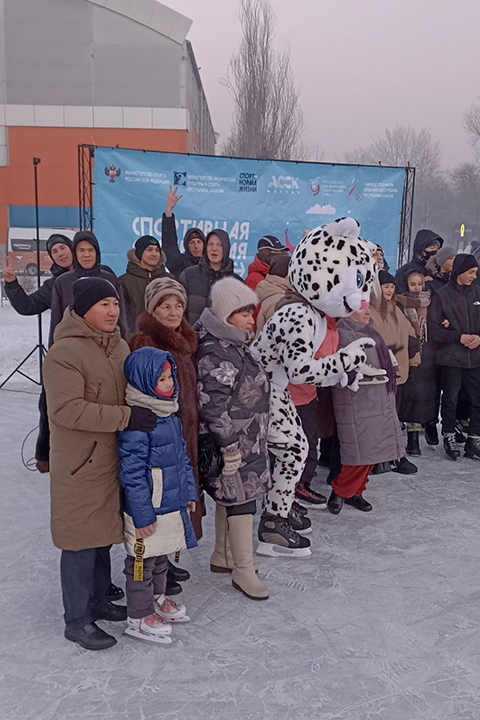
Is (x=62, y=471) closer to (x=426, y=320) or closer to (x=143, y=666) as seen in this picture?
(x=143, y=666)

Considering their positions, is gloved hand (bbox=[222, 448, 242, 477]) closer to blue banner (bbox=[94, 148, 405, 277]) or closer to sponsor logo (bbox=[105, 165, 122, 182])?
blue banner (bbox=[94, 148, 405, 277])

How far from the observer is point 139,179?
6883mm

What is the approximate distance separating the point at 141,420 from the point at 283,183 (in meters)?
5.64

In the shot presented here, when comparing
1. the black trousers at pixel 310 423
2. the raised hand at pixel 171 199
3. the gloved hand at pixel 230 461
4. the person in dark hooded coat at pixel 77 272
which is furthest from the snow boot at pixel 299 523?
the raised hand at pixel 171 199

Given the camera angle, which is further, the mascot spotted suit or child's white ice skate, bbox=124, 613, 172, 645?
the mascot spotted suit

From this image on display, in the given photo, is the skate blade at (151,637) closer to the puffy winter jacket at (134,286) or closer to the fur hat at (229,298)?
the fur hat at (229,298)

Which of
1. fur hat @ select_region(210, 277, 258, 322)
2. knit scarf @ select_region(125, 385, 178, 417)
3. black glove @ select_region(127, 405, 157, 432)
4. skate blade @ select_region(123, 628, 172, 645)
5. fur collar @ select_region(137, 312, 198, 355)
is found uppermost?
fur hat @ select_region(210, 277, 258, 322)

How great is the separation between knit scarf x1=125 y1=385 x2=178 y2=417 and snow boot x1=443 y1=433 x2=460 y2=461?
10.9 feet

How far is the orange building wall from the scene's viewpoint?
2225 centimetres

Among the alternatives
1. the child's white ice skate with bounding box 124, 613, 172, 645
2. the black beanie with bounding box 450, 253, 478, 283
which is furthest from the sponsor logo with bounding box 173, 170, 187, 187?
the child's white ice skate with bounding box 124, 613, 172, 645

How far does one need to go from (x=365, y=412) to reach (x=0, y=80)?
936 inches

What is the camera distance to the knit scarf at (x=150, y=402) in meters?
2.35

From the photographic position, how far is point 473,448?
16.5 feet

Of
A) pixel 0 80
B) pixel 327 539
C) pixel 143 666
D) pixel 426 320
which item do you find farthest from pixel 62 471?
pixel 0 80
